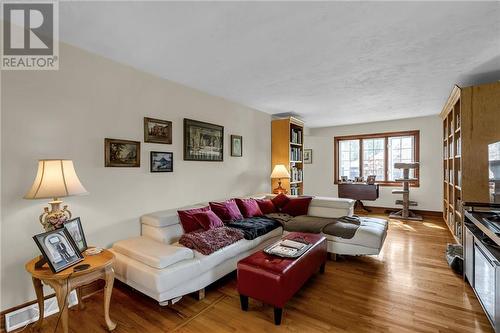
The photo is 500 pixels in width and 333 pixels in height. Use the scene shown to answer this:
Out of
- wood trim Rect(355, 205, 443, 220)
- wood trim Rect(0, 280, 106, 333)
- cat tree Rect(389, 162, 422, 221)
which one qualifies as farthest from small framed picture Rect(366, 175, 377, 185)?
wood trim Rect(0, 280, 106, 333)

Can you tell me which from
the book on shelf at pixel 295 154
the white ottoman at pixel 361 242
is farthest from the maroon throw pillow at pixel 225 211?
the book on shelf at pixel 295 154

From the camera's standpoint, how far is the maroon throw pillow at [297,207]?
3820 mm

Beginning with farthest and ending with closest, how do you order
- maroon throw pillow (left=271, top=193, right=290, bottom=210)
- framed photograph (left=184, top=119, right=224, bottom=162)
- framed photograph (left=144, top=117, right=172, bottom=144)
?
maroon throw pillow (left=271, top=193, right=290, bottom=210), framed photograph (left=184, top=119, right=224, bottom=162), framed photograph (left=144, top=117, right=172, bottom=144)

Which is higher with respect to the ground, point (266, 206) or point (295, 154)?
point (295, 154)

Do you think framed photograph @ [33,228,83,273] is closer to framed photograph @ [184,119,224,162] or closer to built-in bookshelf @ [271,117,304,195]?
framed photograph @ [184,119,224,162]

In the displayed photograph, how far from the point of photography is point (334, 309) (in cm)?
206

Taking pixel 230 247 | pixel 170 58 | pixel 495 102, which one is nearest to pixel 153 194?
pixel 230 247

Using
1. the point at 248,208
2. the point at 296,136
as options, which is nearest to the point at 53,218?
the point at 248,208

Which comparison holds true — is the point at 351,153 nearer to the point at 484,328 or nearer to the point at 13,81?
the point at 484,328

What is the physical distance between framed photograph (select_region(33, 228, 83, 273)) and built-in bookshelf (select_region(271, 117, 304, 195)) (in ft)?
12.3

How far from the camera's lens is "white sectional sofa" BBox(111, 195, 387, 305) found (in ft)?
6.44

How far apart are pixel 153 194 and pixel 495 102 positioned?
433cm

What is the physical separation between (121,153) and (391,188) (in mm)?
5992

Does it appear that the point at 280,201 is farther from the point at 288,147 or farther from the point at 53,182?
the point at 53,182
